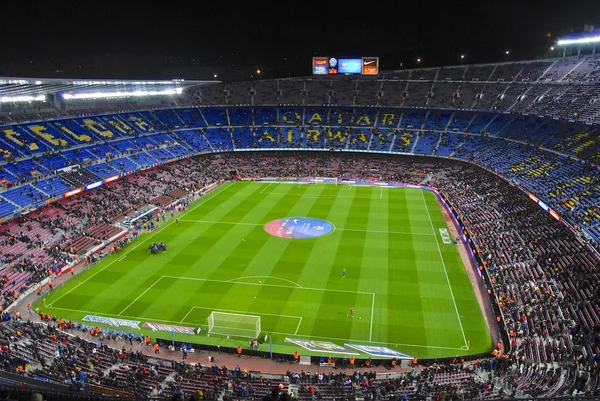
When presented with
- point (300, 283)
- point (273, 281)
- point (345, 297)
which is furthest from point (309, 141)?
point (345, 297)

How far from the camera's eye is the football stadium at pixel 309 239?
24.6m

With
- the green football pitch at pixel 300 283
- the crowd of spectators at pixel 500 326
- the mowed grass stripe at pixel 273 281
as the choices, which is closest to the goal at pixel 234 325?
the green football pitch at pixel 300 283

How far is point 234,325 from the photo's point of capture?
101 feet

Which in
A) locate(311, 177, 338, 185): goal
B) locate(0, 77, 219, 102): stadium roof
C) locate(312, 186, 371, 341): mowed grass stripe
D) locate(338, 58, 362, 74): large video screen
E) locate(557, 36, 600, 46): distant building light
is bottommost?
locate(312, 186, 371, 341): mowed grass stripe

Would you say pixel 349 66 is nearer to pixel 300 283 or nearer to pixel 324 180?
pixel 324 180

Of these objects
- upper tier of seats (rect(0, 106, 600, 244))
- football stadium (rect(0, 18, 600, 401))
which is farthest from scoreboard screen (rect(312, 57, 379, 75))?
upper tier of seats (rect(0, 106, 600, 244))

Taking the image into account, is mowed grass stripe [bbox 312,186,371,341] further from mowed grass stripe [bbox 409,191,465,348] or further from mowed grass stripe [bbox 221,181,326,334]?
mowed grass stripe [bbox 409,191,465,348]

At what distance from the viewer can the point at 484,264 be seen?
123ft

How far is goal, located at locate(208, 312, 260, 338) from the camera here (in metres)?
29.9

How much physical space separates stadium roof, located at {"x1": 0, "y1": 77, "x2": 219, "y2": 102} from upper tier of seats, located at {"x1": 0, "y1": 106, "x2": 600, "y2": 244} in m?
4.17

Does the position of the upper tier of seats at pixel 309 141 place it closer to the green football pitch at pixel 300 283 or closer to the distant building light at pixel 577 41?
the green football pitch at pixel 300 283

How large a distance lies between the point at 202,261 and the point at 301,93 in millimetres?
61375

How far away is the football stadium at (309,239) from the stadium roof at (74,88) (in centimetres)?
79

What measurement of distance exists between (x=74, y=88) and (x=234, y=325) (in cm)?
4603
